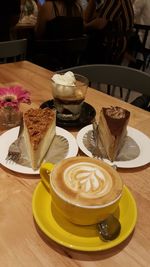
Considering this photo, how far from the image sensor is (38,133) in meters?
0.80

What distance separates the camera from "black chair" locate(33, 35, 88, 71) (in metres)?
2.56

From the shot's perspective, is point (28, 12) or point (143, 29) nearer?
point (28, 12)

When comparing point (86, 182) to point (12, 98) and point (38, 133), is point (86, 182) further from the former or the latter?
point (12, 98)

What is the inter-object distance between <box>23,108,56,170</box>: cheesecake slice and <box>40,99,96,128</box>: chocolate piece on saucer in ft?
0.35

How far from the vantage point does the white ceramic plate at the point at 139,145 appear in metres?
0.80

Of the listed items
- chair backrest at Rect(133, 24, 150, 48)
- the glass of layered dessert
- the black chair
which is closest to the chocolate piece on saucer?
the glass of layered dessert

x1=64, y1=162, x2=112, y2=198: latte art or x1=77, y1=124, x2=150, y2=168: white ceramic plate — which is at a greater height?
x1=64, y1=162, x2=112, y2=198: latte art

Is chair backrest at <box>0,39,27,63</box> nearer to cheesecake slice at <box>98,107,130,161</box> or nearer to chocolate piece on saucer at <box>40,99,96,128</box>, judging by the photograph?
chocolate piece on saucer at <box>40,99,96,128</box>

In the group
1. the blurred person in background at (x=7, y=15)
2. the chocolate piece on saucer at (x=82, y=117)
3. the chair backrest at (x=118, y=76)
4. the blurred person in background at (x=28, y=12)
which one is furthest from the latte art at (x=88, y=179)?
the blurred person in background at (x=28, y=12)

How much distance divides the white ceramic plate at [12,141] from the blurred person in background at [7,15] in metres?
1.54

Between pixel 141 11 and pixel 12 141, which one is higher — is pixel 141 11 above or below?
above

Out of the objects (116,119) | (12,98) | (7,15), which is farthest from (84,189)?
(7,15)

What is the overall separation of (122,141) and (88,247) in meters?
0.42

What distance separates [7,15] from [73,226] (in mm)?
1983
